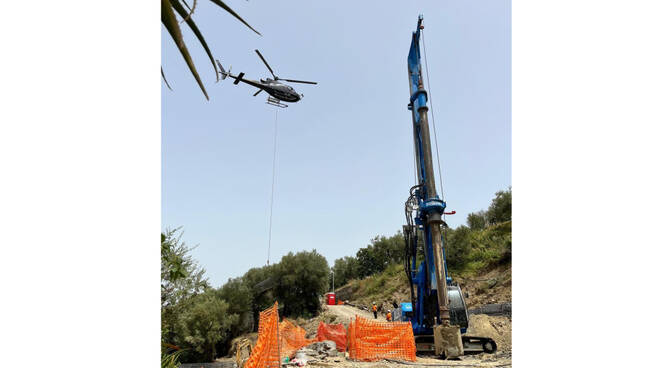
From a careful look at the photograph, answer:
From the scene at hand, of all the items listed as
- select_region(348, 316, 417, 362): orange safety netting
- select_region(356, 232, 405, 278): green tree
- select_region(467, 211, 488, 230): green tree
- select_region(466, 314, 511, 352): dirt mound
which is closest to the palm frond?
select_region(348, 316, 417, 362): orange safety netting

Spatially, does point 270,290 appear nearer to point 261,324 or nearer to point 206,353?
point 206,353

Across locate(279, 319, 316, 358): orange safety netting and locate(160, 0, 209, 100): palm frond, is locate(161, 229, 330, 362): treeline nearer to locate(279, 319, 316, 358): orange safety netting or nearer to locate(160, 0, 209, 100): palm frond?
locate(279, 319, 316, 358): orange safety netting

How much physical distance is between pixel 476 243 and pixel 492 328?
722 inches

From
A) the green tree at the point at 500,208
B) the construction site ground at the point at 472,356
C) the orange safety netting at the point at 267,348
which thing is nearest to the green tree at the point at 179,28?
the orange safety netting at the point at 267,348

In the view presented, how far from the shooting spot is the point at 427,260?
10.9 m

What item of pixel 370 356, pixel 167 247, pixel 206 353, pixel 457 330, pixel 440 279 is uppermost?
pixel 167 247

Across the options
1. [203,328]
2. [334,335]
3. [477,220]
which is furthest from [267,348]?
[477,220]

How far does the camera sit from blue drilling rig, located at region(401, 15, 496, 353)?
10023 mm

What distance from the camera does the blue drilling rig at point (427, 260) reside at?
32.9 ft

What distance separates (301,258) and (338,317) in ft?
27.5

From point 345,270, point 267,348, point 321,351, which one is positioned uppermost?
point 267,348

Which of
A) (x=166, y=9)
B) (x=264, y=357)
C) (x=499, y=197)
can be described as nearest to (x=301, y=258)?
(x=499, y=197)

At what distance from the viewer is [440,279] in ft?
32.7

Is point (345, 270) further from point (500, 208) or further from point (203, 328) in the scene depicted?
point (203, 328)
